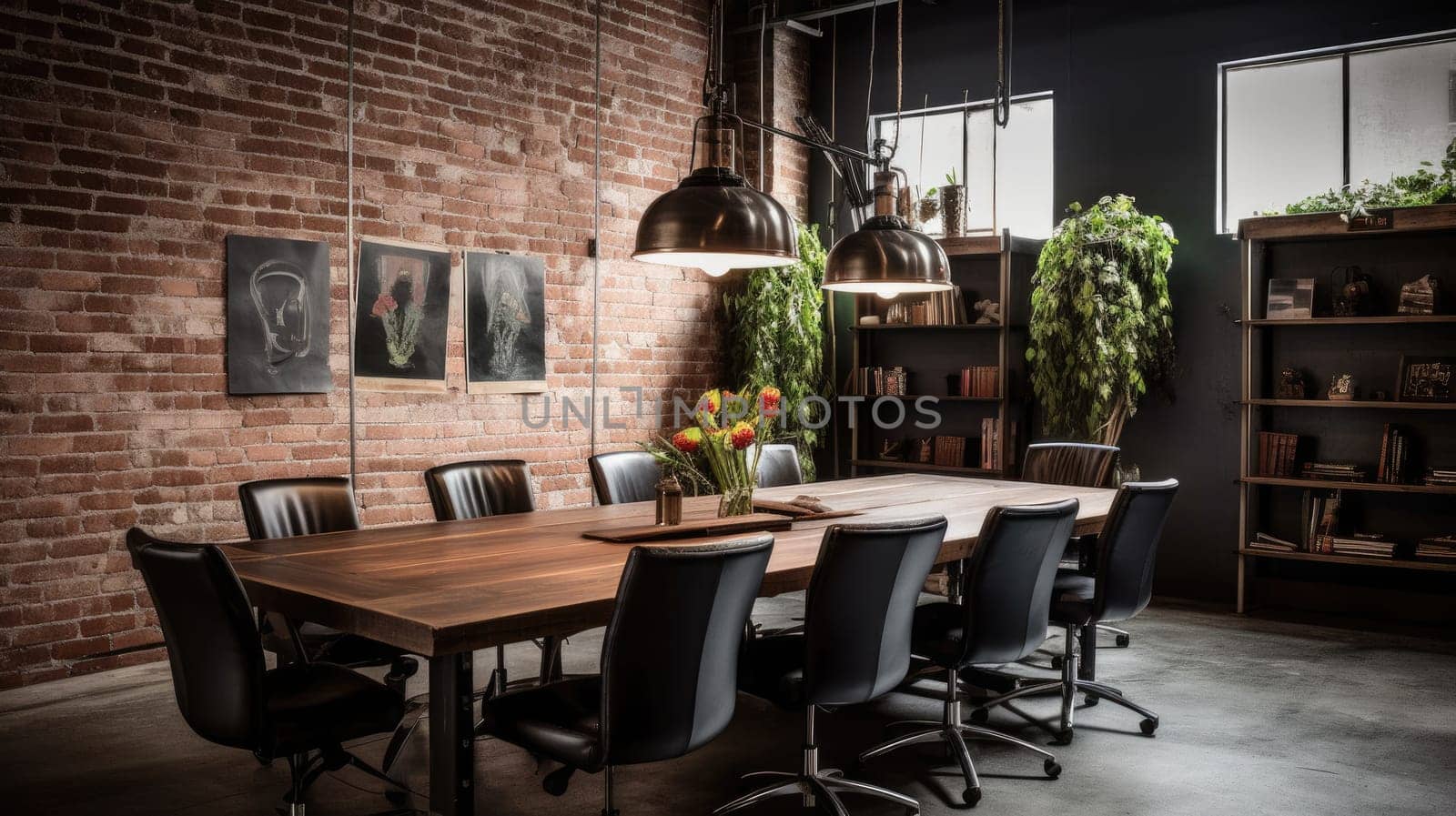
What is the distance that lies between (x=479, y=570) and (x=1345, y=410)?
5268 millimetres

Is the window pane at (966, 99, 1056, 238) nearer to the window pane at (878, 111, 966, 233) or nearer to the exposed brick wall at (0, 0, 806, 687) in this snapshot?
the window pane at (878, 111, 966, 233)

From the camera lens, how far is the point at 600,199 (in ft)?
23.4

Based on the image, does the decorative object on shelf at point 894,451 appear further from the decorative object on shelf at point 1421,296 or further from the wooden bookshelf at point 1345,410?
the decorative object on shelf at point 1421,296

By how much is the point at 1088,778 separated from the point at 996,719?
688 millimetres

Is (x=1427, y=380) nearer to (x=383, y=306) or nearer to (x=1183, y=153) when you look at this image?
(x=1183, y=153)

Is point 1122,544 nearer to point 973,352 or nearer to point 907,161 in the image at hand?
point 973,352

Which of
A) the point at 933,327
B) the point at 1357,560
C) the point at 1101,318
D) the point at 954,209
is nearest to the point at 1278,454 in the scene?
the point at 1357,560

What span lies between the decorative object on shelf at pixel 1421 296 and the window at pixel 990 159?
2.10 meters

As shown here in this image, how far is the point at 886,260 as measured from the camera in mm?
4418

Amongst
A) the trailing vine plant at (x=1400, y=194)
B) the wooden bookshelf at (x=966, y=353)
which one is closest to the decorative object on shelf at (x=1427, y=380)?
the trailing vine plant at (x=1400, y=194)

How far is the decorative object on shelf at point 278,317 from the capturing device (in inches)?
209

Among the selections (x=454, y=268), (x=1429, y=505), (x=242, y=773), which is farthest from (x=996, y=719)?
(x=454, y=268)

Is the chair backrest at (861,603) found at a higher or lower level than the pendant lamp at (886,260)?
lower

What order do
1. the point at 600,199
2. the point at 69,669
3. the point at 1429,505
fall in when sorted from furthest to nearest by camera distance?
the point at 600,199 < the point at 1429,505 < the point at 69,669
